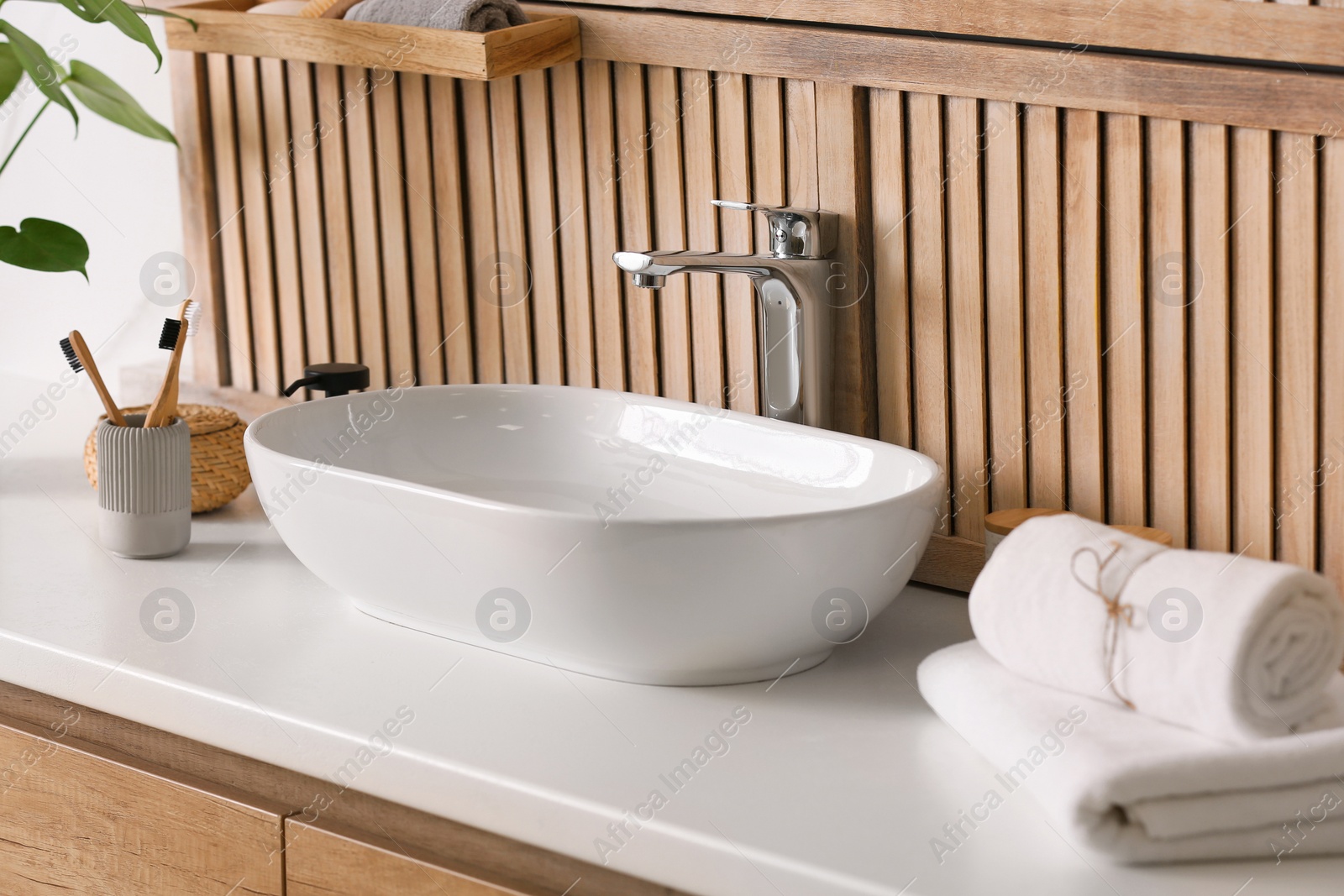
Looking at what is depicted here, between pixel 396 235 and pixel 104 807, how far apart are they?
2.14 ft

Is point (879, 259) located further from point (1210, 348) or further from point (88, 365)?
point (88, 365)

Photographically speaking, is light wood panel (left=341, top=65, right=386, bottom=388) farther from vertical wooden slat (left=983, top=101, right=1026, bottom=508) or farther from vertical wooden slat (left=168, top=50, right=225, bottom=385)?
vertical wooden slat (left=983, top=101, right=1026, bottom=508)

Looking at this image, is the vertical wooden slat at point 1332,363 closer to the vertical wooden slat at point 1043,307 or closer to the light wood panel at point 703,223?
the vertical wooden slat at point 1043,307

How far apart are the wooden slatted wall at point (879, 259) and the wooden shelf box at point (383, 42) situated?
2.6 inches

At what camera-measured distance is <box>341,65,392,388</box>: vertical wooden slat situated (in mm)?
1416

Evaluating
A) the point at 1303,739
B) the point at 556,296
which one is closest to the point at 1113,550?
the point at 1303,739

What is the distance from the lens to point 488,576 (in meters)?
0.95

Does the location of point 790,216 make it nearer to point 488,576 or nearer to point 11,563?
point 488,576

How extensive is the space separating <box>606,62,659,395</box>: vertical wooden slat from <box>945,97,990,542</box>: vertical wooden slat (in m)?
0.29


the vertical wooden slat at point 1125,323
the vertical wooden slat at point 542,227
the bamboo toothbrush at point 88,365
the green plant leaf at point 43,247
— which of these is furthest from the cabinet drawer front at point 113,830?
the vertical wooden slat at point 1125,323

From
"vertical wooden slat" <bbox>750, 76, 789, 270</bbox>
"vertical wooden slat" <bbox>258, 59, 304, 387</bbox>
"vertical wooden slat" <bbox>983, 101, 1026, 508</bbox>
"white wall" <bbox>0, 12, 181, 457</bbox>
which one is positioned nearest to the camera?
"vertical wooden slat" <bbox>983, 101, 1026, 508</bbox>

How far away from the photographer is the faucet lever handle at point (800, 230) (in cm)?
113

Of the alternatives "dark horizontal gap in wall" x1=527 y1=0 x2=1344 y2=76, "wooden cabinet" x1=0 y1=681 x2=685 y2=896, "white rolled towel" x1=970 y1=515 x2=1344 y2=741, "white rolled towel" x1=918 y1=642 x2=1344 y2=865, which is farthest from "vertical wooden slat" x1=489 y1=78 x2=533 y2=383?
"white rolled towel" x1=918 y1=642 x2=1344 y2=865

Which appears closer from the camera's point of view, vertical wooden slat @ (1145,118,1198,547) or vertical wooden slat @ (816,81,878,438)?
vertical wooden slat @ (1145,118,1198,547)
